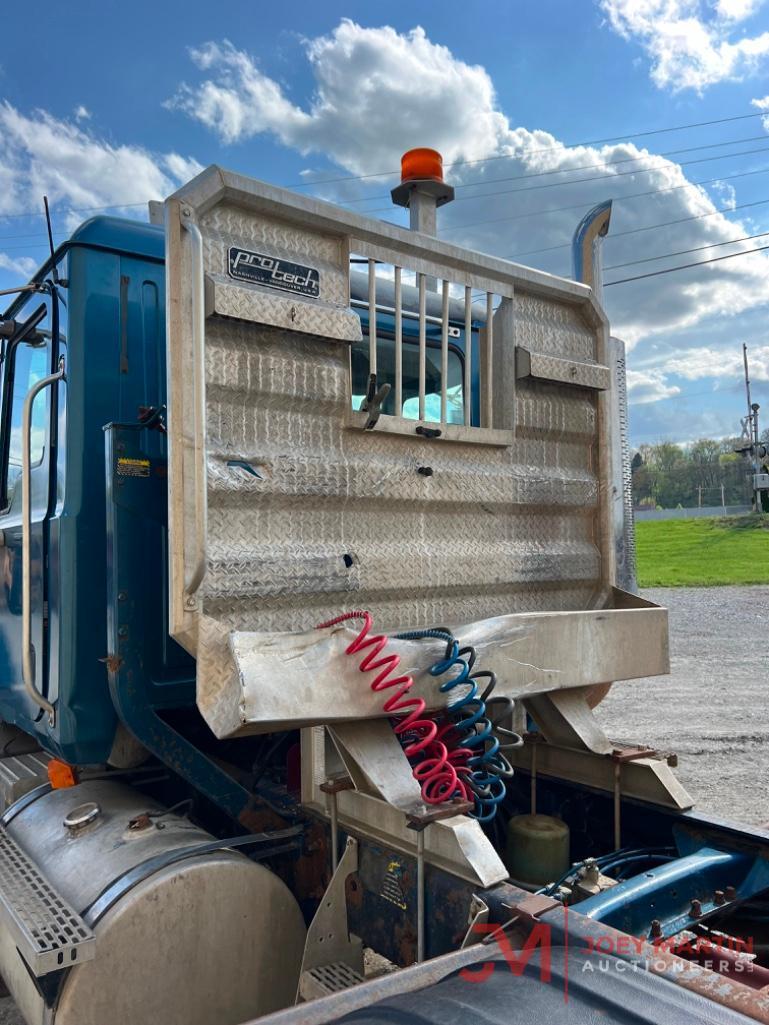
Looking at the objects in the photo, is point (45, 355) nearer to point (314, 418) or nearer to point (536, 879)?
point (314, 418)

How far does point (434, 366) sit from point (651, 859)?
226 cm

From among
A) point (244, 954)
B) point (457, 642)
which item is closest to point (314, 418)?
point (457, 642)

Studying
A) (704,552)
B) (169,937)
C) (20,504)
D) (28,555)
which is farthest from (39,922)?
(704,552)

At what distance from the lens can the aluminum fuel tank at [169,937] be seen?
7.48ft

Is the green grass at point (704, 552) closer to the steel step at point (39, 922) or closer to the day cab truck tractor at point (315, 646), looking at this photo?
the day cab truck tractor at point (315, 646)

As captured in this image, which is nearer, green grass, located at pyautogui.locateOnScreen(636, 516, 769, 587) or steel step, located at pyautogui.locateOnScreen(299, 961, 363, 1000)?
steel step, located at pyautogui.locateOnScreen(299, 961, 363, 1000)

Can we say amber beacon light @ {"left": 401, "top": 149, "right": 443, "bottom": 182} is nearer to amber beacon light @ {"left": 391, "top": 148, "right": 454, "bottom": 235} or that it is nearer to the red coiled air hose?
amber beacon light @ {"left": 391, "top": 148, "right": 454, "bottom": 235}

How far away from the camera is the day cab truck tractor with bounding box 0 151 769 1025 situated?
2.26 m

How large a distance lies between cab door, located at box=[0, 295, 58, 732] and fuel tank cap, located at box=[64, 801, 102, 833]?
17.6 inches

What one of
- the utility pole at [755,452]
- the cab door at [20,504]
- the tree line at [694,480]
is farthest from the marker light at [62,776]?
the tree line at [694,480]

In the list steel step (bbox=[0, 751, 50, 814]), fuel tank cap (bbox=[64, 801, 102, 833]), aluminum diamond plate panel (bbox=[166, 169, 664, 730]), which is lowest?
steel step (bbox=[0, 751, 50, 814])

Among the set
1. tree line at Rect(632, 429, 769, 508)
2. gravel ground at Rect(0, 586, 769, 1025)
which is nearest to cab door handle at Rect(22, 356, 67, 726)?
gravel ground at Rect(0, 586, 769, 1025)

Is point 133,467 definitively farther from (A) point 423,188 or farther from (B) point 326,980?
(A) point 423,188

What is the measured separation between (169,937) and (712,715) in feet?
25.6
